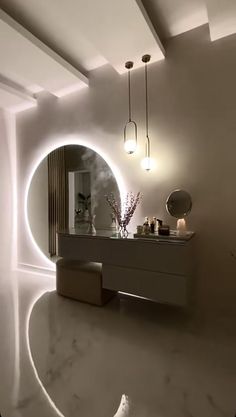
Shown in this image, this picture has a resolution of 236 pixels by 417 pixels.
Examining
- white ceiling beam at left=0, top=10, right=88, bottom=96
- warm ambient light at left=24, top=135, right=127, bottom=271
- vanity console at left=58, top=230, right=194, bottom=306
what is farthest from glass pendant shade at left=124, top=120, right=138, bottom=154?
vanity console at left=58, top=230, right=194, bottom=306

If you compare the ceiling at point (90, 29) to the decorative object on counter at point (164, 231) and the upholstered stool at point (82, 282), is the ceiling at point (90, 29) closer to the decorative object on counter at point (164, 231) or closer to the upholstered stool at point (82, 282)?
the decorative object on counter at point (164, 231)

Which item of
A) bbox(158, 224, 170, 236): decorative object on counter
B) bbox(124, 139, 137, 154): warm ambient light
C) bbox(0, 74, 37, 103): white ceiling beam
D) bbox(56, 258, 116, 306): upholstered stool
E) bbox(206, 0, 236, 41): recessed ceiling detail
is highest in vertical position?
bbox(0, 74, 37, 103): white ceiling beam

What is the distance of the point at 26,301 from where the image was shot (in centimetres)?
246

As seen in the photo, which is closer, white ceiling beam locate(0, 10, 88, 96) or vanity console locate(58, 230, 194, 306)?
vanity console locate(58, 230, 194, 306)

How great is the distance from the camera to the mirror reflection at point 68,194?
277 cm

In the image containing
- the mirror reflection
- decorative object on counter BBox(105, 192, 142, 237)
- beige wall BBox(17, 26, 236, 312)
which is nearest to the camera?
beige wall BBox(17, 26, 236, 312)

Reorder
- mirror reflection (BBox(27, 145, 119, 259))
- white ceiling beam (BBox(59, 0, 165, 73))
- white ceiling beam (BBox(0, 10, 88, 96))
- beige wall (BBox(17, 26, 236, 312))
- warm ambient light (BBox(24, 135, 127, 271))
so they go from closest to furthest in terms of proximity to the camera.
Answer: white ceiling beam (BBox(59, 0, 165, 73)) → white ceiling beam (BBox(0, 10, 88, 96)) → beige wall (BBox(17, 26, 236, 312)) → warm ambient light (BBox(24, 135, 127, 271)) → mirror reflection (BBox(27, 145, 119, 259))

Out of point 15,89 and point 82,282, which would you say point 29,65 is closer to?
point 15,89

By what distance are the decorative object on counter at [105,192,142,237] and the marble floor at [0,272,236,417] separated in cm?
83

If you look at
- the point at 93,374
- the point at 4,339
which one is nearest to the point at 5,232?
the point at 4,339

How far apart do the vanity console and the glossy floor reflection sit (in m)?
0.29

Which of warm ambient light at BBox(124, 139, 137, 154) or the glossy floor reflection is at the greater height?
warm ambient light at BBox(124, 139, 137, 154)

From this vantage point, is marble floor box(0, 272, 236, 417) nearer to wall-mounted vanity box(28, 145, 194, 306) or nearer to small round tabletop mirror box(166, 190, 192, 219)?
wall-mounted vanity box(28, 145, 194, 306)

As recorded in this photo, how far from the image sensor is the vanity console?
1.81m
